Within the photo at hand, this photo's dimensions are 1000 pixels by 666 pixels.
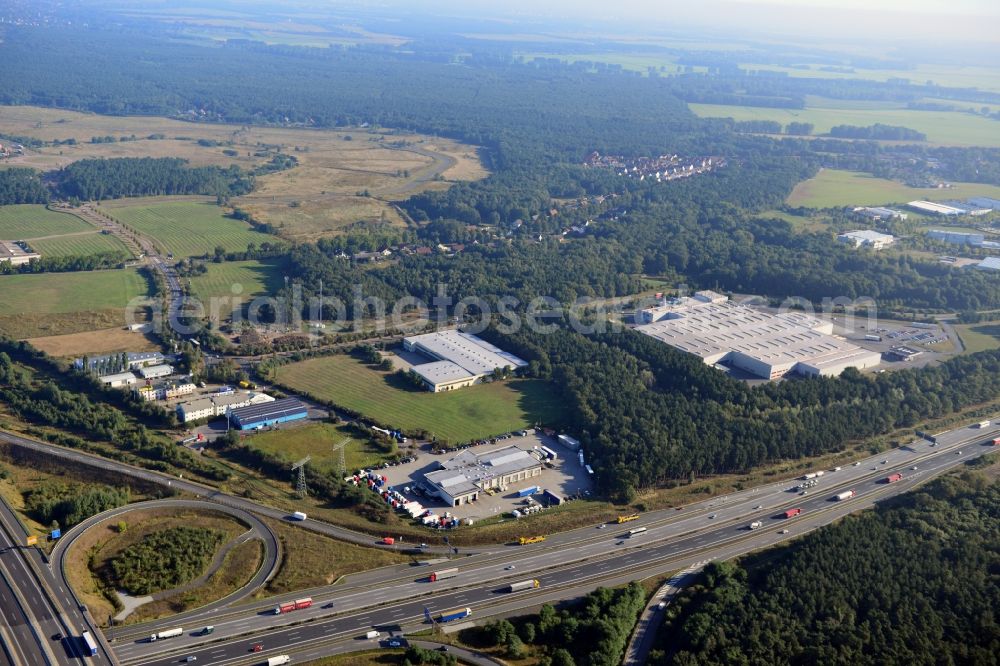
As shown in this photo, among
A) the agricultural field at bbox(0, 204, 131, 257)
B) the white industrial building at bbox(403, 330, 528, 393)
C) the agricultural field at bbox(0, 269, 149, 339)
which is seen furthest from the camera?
the agricultural field at bbox(0, 204, 131, 257)

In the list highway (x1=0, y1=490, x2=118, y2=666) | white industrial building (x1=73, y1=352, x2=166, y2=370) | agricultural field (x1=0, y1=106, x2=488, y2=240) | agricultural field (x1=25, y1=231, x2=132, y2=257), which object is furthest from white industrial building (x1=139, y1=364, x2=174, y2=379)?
agricultural field (x1=0, y1=106, x2=488, y2=240)

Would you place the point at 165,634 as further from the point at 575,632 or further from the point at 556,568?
the point at 556,568

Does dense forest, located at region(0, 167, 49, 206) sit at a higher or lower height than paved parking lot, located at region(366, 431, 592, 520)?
higher

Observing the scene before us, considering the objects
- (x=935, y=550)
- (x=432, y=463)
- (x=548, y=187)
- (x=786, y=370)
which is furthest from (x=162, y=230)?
(x=935, y=550)

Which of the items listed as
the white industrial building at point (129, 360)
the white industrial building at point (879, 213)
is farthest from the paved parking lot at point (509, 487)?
the white industrial building at point (879, 213)

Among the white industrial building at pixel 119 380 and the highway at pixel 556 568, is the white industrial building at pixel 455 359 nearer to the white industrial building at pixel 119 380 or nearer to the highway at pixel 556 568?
the white industrial building at pixel 119 380

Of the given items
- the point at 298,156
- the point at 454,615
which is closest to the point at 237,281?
the point at 454,615

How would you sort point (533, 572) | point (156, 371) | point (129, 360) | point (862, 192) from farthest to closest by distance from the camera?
point (862, 192) → point (129, 360) → point (156, 371) → point (533, 572)

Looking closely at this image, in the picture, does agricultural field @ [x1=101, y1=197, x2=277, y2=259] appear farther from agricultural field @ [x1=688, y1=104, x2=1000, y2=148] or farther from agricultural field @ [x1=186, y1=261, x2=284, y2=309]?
agricultural field @ [x1=688, y1=104, x2=1000, y2=148]
